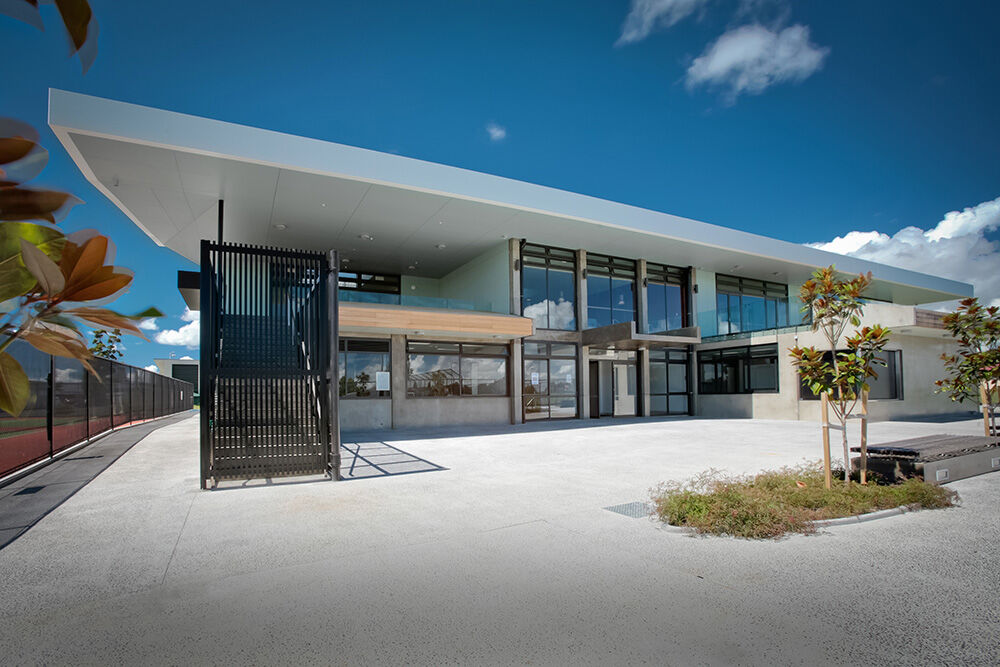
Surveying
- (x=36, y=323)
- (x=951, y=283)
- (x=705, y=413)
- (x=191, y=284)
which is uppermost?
(x=951, y=283)

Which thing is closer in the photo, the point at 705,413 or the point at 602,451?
the point at 602,451

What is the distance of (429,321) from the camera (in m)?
17.1

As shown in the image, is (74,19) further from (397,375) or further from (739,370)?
(739,370)

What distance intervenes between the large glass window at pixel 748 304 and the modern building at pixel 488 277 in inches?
4.5

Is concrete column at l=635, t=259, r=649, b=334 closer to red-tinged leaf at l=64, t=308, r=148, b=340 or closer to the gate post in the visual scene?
the gate post

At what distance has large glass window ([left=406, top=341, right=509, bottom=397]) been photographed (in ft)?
61.1

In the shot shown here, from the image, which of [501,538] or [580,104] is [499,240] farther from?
[501,538]

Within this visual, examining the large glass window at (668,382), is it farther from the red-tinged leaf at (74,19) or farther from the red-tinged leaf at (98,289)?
the red-tinged leaf at (74,19)

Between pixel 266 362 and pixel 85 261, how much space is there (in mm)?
8742

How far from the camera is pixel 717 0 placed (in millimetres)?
8164

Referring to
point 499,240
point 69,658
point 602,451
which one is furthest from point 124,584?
point 499,240

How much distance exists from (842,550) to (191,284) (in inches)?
599

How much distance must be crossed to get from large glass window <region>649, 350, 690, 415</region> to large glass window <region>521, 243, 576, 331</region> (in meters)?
4.80

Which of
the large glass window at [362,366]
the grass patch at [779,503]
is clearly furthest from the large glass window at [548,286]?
the grass patch at [779,503]
